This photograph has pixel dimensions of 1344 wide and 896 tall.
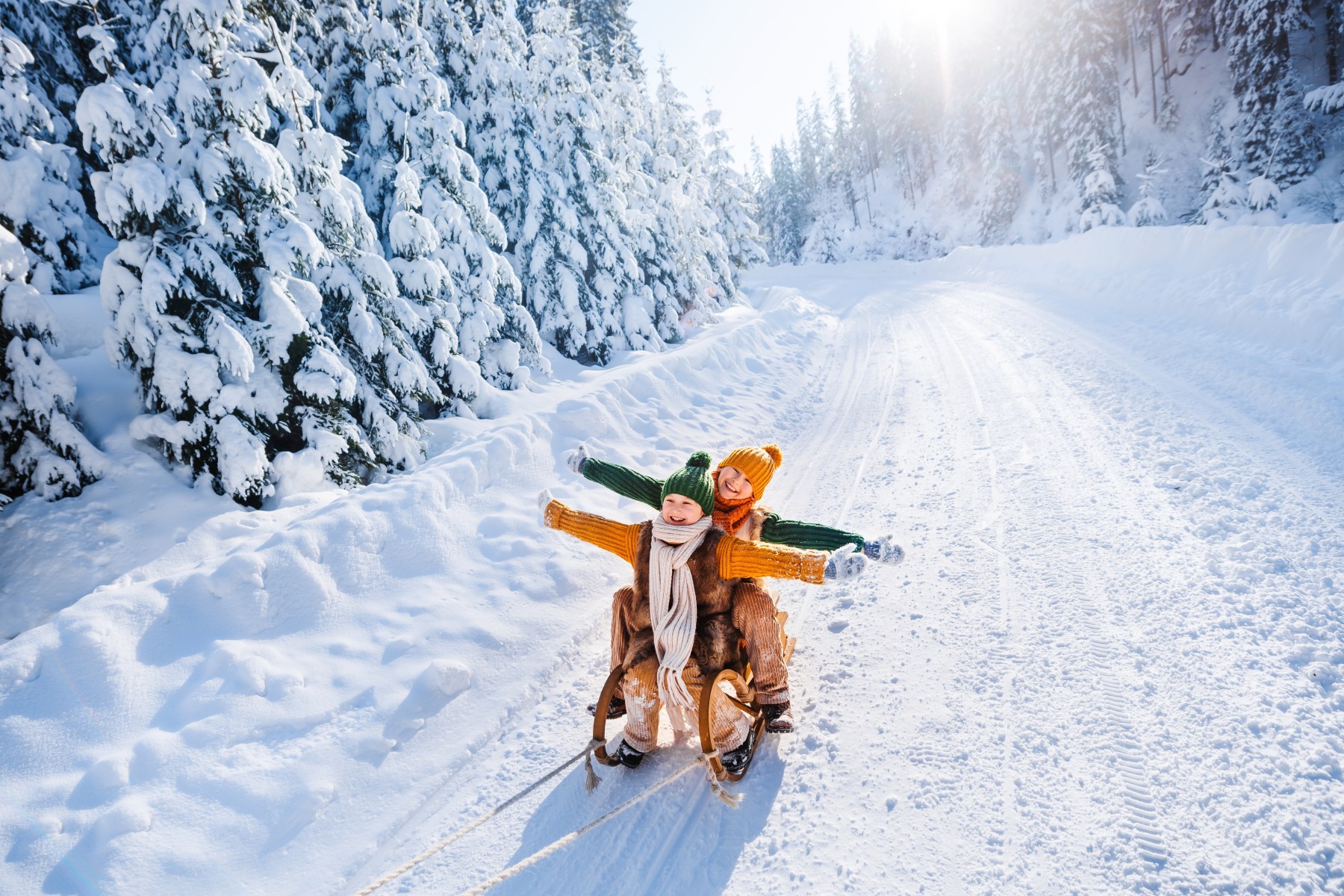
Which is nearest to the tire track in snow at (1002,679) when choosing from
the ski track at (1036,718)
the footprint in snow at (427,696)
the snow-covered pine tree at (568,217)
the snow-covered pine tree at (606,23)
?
the ski track at (1036,718)

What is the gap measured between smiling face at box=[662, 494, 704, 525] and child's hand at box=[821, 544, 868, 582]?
0.68 meters

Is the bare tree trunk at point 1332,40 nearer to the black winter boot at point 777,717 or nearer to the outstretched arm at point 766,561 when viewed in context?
the outstretched arm at point 766,561

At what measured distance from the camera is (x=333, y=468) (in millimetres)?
6203

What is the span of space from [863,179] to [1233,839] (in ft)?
223

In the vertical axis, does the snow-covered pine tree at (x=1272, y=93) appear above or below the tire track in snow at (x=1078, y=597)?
above

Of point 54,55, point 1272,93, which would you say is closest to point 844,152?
point 1272,93

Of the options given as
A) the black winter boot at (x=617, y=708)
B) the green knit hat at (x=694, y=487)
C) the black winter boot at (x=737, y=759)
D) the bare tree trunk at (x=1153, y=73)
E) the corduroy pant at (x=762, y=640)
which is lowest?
the black winter boot at (x=737, y=759)

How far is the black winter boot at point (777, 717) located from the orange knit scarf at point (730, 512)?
0.94 metres

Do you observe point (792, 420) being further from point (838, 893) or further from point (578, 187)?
point (578, 187)

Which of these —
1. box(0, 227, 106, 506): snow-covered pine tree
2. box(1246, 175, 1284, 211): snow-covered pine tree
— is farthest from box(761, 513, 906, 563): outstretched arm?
box(1246, 175, 1284, 211): snow-covered pine tree

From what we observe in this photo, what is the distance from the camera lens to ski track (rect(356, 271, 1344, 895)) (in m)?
2.39

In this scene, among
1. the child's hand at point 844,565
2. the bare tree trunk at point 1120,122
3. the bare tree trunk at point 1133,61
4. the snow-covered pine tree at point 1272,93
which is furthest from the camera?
the bare tree trunk at point 1133,61

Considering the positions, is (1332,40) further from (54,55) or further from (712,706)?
(54,55)

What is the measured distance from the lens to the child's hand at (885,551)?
284 centimetres
